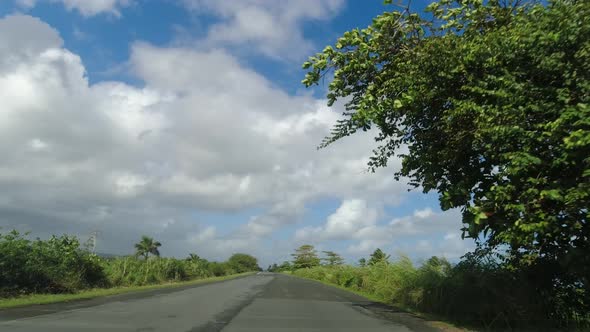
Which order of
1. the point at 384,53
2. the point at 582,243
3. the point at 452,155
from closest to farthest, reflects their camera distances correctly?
the point at 582,243 < the point at 452,155 < the point at 384,53

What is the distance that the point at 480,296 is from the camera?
45.8ft


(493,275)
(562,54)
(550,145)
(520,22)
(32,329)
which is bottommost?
(32,329)

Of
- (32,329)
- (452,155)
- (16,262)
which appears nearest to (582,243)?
(452,155)

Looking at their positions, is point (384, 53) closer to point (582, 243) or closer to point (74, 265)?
point (582, 243)

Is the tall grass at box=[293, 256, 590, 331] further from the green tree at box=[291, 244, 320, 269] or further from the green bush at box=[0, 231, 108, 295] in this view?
the green tree at box=[291, 244, 320, 269]

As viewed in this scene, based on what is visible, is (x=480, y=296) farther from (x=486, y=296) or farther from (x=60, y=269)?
(x=60, y=269)

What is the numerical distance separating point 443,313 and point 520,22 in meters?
9.93

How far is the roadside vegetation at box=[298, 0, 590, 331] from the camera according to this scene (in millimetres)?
8828

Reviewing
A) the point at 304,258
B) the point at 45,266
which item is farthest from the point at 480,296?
the point at 304,258

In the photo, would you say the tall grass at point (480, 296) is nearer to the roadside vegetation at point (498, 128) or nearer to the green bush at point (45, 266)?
the roadside vegetation at point (498, 128)

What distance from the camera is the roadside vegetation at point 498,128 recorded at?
883cm

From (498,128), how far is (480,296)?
682 centimetres

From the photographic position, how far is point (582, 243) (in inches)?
385

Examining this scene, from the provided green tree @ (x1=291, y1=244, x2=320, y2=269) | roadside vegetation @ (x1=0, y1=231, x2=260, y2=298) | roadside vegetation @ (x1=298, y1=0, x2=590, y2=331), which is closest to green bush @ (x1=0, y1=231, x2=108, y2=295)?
A: roadside vegetation @ (x1=0, y1=231, x2=260, y2=298)
